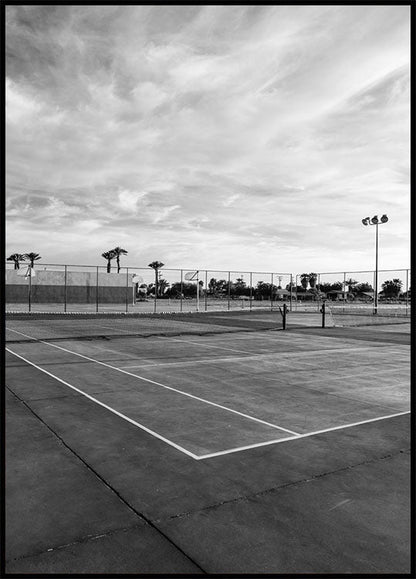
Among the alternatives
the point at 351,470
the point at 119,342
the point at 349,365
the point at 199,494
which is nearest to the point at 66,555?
the point at 199,494

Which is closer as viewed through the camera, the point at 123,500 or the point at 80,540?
the point at 80,540

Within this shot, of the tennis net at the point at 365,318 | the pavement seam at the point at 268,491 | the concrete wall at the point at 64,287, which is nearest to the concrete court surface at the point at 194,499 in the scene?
the pavement seam at the point at 268,491

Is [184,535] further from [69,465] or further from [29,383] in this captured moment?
[29,383]

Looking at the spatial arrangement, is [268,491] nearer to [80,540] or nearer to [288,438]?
[288,438]

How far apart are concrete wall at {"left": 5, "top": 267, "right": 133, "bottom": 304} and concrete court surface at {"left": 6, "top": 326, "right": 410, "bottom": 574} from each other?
2122 inches

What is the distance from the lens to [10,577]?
113 inches

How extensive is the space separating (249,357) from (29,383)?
7.01 metres

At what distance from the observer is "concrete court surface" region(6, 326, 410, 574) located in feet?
11.5

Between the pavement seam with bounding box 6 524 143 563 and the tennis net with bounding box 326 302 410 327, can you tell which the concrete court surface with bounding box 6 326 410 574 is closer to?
the pavement seam with bounding box 6 524 143 563

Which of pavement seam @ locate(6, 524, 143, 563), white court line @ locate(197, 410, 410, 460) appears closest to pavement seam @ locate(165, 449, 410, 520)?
pavement seam @ locate(6, 524, 143, 563)

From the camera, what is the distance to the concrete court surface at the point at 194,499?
11.5ft

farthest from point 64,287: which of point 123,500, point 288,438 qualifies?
point 123,500

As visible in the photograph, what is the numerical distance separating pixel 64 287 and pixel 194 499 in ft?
192

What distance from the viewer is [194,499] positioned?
4.49 metres
